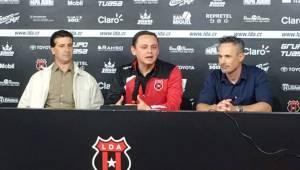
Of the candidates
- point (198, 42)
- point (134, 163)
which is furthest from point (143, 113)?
point (198, 42)

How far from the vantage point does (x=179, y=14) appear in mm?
5270

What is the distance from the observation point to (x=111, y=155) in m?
3.04

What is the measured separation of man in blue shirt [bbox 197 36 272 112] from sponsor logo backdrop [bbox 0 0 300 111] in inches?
35.1

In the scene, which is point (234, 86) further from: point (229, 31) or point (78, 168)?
point (78, 168)

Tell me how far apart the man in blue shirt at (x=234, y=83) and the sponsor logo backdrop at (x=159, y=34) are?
2.93ft

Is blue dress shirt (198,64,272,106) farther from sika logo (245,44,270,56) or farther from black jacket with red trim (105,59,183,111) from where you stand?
sika logo (245,44,270,56)

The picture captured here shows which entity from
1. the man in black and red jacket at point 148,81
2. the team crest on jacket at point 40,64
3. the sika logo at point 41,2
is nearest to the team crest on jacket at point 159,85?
the man in black and red jacket at point 148,81

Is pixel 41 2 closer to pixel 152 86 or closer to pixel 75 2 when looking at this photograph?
pixel 75 2

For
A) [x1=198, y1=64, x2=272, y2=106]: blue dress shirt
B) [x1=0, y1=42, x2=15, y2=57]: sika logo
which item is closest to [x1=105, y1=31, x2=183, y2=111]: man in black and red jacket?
[x1=198, y1=64, x2=272, y2=106]: blue dress shirt

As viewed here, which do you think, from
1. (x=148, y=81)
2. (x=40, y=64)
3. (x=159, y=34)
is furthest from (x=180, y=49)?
(x=40, y=64)

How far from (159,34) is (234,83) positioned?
4.21 feet

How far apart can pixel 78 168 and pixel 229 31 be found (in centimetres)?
259

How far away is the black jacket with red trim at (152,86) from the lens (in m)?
4.35

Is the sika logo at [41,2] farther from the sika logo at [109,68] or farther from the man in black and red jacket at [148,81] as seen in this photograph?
the man in black and red jacket at [148,81]
